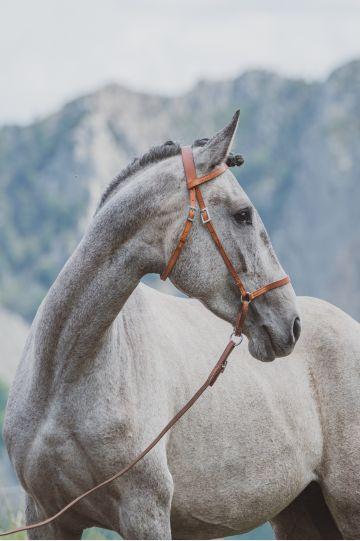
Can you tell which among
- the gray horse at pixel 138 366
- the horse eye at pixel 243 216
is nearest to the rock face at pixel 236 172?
the gray horse at pixel 138 366

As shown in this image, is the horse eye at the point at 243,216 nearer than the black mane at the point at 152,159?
Yes

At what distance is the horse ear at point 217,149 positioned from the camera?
16.9 ft

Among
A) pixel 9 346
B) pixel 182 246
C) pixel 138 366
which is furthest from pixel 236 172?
pixel 182 246

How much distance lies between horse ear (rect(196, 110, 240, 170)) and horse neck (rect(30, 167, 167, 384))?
0.27 metres

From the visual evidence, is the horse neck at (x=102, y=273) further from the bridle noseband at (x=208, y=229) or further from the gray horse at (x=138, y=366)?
the bridle noseband at (x=208, y=229)

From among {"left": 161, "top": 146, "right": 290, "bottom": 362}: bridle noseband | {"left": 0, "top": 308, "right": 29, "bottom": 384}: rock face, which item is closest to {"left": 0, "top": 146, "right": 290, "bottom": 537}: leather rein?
{"left": 161, "top": 146, "right": 290, "bottom": 362}: bridle noseband

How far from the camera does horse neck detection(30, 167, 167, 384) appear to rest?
17.1 ft

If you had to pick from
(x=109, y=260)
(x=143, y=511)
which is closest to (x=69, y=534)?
(x=143, y=511)

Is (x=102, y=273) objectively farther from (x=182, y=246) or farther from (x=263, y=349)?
(x=263, y=349)

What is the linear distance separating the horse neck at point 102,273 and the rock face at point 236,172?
96595 millimetres

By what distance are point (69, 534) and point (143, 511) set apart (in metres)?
0.70

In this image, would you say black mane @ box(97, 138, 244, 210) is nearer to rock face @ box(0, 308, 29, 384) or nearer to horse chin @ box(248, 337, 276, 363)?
horse chin @ box(248, 337, 276, 363)

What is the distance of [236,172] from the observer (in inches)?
4414

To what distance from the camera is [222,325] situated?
6.48 metres
